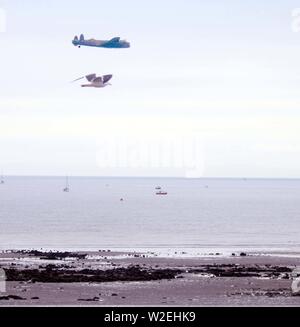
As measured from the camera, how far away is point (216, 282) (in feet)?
59.8

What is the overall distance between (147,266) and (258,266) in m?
3.85

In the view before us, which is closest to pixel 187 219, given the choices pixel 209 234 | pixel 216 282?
pixel 209 234

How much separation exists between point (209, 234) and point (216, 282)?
22.2 m

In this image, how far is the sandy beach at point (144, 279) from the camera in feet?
47.4

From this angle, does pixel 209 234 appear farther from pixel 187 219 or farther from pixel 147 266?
pixel 147 266

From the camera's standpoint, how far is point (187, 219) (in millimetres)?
54219

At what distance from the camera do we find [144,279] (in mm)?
18797

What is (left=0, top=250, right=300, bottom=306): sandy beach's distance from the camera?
14.4m

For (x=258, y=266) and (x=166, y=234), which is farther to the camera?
(x=166, y=234)

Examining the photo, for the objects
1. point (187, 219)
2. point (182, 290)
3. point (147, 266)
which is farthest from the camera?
point (187, 219)
